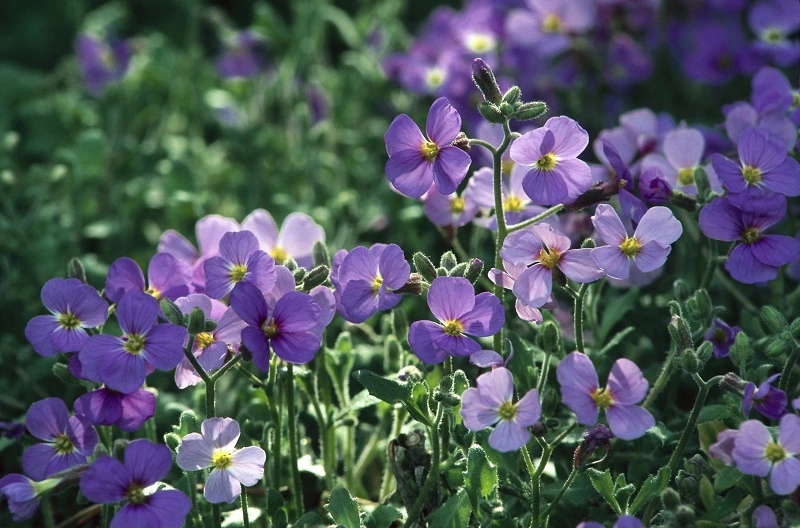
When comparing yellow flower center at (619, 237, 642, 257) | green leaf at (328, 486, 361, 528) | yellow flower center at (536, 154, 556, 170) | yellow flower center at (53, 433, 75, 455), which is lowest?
green leaf at (328, 486, 361, 528)

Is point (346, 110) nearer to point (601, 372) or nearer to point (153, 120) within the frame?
point (153, 120)

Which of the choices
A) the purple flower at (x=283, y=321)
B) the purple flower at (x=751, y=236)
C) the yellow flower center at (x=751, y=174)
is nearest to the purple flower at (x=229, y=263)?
the purple flower at (x=283, y=321)

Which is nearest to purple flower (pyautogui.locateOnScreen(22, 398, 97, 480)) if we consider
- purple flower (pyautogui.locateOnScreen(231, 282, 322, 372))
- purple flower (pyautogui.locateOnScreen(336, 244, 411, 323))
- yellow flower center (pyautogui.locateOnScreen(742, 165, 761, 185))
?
purple flower (pyautogui.locateOnScreen(231, 282, 322, 372))

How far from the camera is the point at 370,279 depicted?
188 cm

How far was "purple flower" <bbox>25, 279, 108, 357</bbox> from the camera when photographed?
1841mm

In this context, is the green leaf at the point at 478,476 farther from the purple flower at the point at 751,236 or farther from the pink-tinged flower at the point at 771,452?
the purple flower at the point at 751,236

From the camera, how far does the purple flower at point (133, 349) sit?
68.2 inches

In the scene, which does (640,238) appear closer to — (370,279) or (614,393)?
(614,393)

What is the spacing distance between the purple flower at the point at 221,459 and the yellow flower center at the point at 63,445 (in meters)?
0.25

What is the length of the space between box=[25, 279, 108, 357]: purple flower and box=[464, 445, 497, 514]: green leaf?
734mm

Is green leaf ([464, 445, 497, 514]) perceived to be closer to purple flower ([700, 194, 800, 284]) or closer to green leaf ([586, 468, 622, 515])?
green leaf ([586, 468, 622, 515])

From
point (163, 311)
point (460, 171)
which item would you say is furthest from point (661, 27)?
point (163, 311)

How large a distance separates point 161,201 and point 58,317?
5.00ft

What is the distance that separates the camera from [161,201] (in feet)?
11.0
